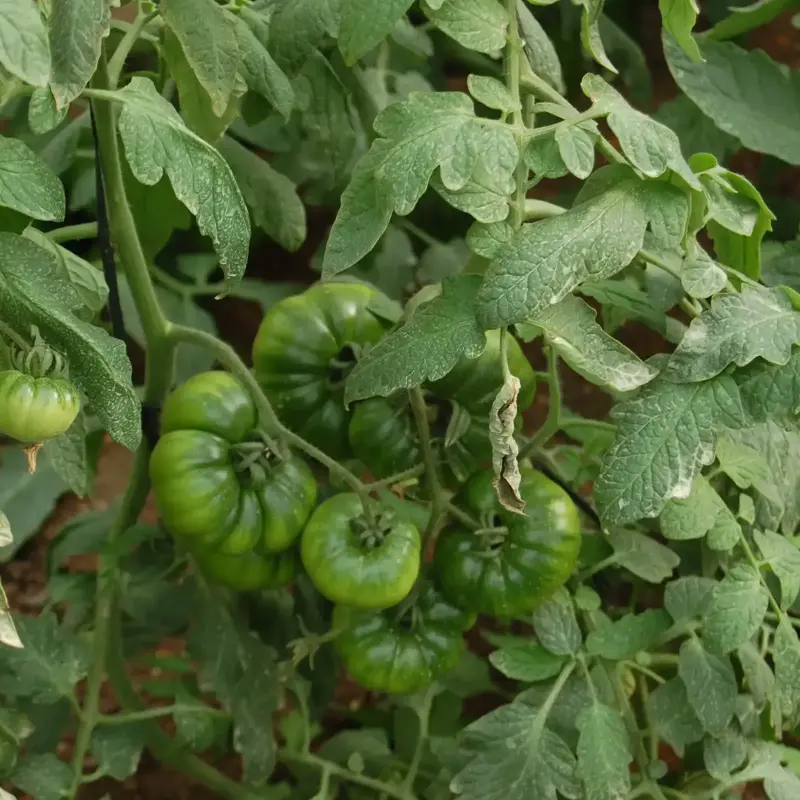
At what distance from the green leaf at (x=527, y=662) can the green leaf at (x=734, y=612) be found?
13 cm

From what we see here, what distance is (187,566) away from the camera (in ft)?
2.87

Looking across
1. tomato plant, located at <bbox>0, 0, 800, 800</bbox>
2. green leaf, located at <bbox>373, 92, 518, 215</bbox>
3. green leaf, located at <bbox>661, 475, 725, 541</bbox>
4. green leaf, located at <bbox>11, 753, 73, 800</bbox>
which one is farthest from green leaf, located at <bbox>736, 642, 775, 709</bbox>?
green leaf, located at <bbox>11, 753, 73, 800</bbox>

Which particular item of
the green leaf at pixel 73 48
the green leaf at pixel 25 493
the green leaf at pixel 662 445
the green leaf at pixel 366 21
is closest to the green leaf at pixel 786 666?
the green leaf at pixel 662 445

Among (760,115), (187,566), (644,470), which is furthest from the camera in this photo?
(760,115)

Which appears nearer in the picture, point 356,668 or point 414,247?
point 356,668

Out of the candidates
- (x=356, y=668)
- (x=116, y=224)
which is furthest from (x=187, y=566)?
(x=116, y=224)

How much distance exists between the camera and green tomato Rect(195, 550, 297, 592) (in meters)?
0.74

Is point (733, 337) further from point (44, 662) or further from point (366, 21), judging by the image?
point (44, 662)

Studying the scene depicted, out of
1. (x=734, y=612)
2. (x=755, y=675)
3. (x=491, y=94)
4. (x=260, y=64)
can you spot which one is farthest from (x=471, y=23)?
(x=755, y=675)

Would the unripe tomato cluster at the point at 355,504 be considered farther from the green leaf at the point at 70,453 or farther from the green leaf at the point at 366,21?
the green leaf at the point at 366,21

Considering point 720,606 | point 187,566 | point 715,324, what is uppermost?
point 715,324

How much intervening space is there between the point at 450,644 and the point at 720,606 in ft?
0.75

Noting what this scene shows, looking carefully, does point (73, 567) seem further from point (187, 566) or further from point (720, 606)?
point (720, 606)

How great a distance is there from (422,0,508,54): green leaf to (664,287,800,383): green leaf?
238 mm
